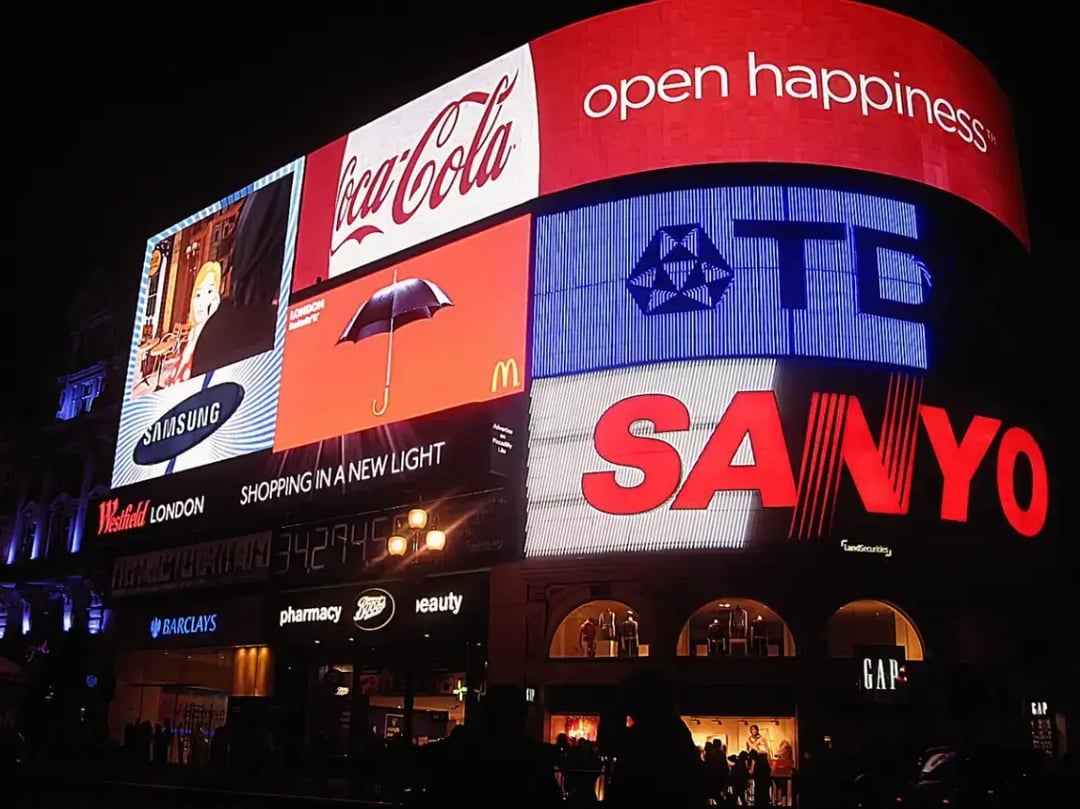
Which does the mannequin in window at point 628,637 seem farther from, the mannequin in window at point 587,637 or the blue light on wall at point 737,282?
the blue light on wall at point 737,282

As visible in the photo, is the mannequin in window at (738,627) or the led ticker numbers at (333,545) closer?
the mannequin in window at (738,627)

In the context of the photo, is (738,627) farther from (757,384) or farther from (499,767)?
(499,767)

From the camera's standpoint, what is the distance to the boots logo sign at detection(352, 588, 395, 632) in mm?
30125

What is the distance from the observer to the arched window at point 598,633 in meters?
27.2

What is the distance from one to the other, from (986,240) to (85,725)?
111ft

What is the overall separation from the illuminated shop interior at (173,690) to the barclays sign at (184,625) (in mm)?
1452

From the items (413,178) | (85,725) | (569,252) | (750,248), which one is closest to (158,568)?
(85,725)

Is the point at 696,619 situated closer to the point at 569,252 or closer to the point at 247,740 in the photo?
the point at 569,252

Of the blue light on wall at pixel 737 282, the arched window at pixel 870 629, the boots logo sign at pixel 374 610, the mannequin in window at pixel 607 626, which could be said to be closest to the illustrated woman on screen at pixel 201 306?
the boots logo sign at pixel 374 610

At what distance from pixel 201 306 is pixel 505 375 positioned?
16.0 meters

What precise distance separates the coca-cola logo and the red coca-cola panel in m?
1.71

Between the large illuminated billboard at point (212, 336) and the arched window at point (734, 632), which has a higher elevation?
the large illuminated billboard at point (212, 336)

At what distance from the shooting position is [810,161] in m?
27.8

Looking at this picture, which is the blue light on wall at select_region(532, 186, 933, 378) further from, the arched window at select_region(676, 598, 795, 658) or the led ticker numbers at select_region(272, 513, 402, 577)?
the led ticker numbers at select_region(272, 513, 402, 577)
